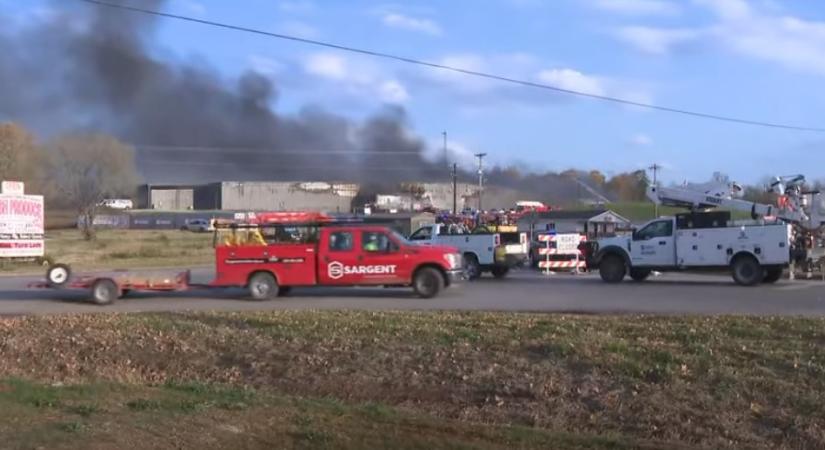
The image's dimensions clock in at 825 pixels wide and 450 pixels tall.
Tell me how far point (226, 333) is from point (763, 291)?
14.2 metres

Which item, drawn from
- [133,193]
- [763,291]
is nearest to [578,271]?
[763,291]

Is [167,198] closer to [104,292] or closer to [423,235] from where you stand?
[423,235]

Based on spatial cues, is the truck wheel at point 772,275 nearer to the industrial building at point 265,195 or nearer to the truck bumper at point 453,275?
the truck bumper at point 453,275

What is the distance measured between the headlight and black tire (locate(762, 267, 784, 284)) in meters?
8.68

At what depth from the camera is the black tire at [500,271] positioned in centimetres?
2866

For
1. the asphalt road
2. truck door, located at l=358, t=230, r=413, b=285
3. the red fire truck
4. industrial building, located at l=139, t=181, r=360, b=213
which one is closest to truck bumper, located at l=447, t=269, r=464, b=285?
the red fire truck

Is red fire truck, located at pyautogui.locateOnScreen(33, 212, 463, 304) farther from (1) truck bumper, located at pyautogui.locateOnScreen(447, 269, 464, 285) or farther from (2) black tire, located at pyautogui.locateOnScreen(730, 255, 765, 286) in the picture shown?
(2) black tire, located at pyautogui.locateOnScreen(730, 255, 765, 286)

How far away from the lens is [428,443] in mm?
7145

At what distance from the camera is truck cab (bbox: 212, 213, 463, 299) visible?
68.3 ft

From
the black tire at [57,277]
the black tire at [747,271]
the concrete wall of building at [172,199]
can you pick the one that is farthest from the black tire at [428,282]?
the concrete wall of building at [172,199]

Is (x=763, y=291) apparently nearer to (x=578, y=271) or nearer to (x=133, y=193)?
(x=578, y=271)

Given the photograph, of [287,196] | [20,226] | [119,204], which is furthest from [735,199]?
[119,204]

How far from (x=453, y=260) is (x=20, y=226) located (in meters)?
23.5

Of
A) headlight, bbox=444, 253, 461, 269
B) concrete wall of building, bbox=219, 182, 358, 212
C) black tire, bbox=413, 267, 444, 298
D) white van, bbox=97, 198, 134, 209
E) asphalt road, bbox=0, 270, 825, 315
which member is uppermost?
white van, bbox=97, 198, 134, 209
